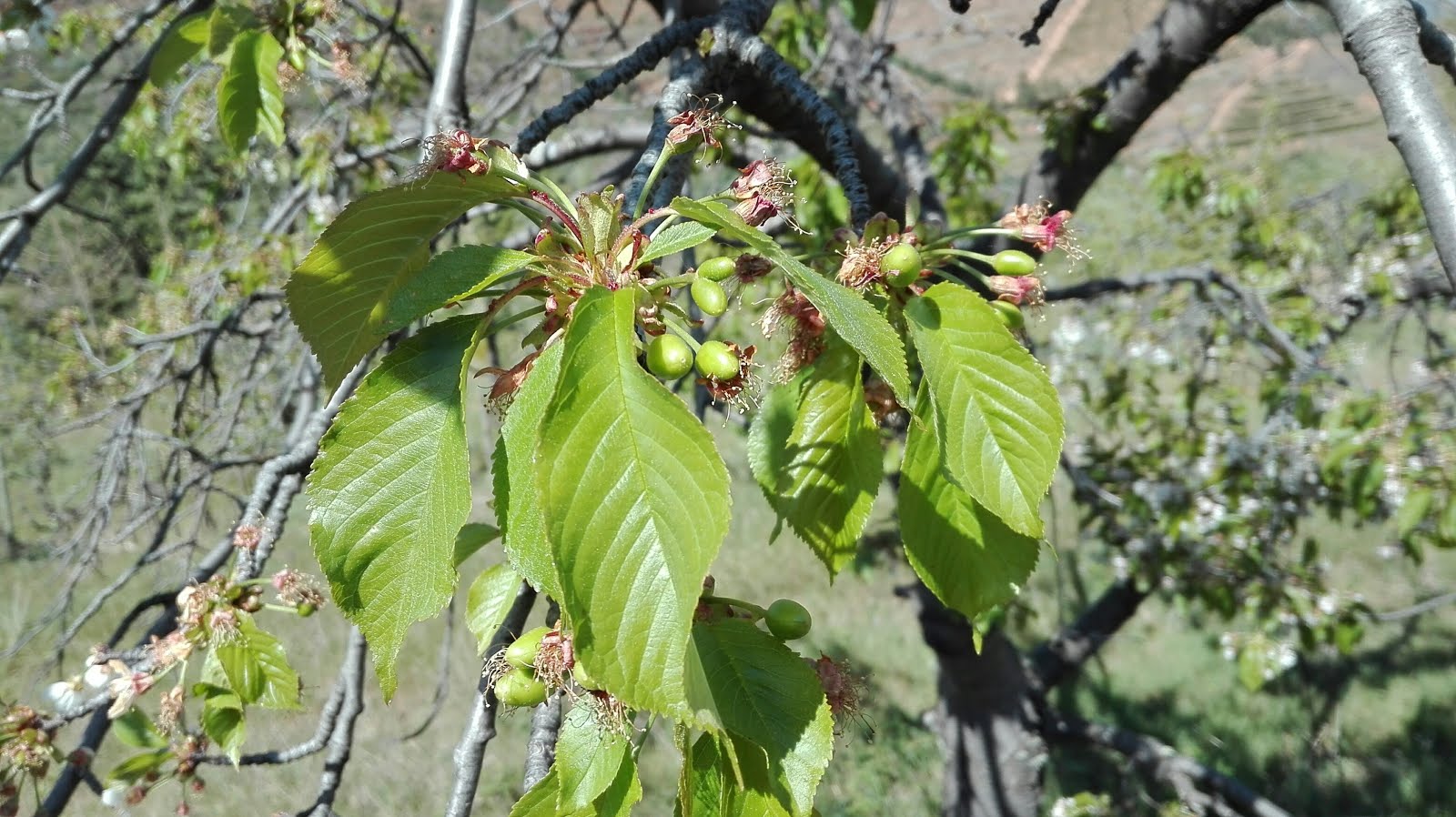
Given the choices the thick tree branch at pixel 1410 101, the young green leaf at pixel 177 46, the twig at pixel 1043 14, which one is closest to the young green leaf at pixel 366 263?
the thick tree branch at pixel 1410 101

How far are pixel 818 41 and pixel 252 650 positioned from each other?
282 centimetres

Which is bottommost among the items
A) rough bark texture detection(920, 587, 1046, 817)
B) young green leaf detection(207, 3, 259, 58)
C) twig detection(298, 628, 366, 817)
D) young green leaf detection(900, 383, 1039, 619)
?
rough bark texture detection(920, 587, 1046, 817)

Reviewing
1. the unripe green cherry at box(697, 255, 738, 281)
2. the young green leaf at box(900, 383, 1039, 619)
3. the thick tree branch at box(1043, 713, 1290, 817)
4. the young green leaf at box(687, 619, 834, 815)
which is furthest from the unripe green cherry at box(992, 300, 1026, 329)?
the thick tree branch at box(1043, 713, 1290, 817)

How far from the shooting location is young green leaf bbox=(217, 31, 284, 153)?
1464mm

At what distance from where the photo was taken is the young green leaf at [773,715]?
28.9 inches

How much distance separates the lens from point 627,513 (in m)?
0.59

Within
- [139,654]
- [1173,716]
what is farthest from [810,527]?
[1173,716]

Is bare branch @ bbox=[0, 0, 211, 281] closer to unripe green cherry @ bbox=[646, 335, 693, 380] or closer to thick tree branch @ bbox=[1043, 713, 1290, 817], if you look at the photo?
unripe green cherry @ bbox=[646, 335, 693, 380]

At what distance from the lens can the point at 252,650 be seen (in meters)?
1.21

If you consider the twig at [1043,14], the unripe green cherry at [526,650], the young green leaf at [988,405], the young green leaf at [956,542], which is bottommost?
the young green leaf at [956,542]

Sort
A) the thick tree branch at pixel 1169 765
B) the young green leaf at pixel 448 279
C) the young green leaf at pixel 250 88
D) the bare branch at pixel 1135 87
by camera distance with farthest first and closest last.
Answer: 1. the thick tree branch at pixel 1169 765
2. the bare branch at pixel 1135 87
3. the young green leaf at pixel 250 88
4. the young green leaf at pixel 448 279

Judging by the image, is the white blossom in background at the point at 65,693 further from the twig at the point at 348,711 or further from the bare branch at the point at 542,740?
the bare branch at the point at 542,740

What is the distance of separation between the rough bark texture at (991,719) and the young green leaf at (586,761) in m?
1.81

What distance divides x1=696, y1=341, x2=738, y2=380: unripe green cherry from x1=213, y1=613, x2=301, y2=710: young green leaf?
2.75 feet
